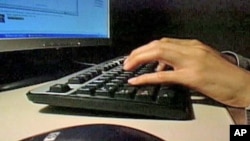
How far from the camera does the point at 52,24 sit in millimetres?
963

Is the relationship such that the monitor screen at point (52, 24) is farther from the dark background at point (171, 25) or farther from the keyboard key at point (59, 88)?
the keyboard key at point (59, 88)

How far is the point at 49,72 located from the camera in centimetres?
96

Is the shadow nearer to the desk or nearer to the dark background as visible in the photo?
the desk

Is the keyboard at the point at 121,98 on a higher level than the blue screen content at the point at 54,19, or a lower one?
lower

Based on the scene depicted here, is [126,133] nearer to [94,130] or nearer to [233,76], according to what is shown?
[94,130]

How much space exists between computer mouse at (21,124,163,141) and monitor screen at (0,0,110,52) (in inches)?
16.6

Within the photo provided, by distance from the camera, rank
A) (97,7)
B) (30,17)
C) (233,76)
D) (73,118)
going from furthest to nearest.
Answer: (97,7) < (30,17) < (233,76) < (73,118)

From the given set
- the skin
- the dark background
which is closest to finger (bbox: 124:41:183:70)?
the skin

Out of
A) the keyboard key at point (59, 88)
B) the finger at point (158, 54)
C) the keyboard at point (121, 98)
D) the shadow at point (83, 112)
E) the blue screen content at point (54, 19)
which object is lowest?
the shadow at point (83, 112)

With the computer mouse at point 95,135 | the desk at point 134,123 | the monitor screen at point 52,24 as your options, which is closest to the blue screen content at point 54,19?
the monitor screen at point 52,24

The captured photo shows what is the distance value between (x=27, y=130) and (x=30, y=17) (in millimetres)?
445

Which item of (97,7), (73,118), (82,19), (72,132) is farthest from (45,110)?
(97,7)

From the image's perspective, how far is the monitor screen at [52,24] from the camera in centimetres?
79

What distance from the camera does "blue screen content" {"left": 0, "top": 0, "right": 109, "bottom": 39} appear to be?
2.61ft
